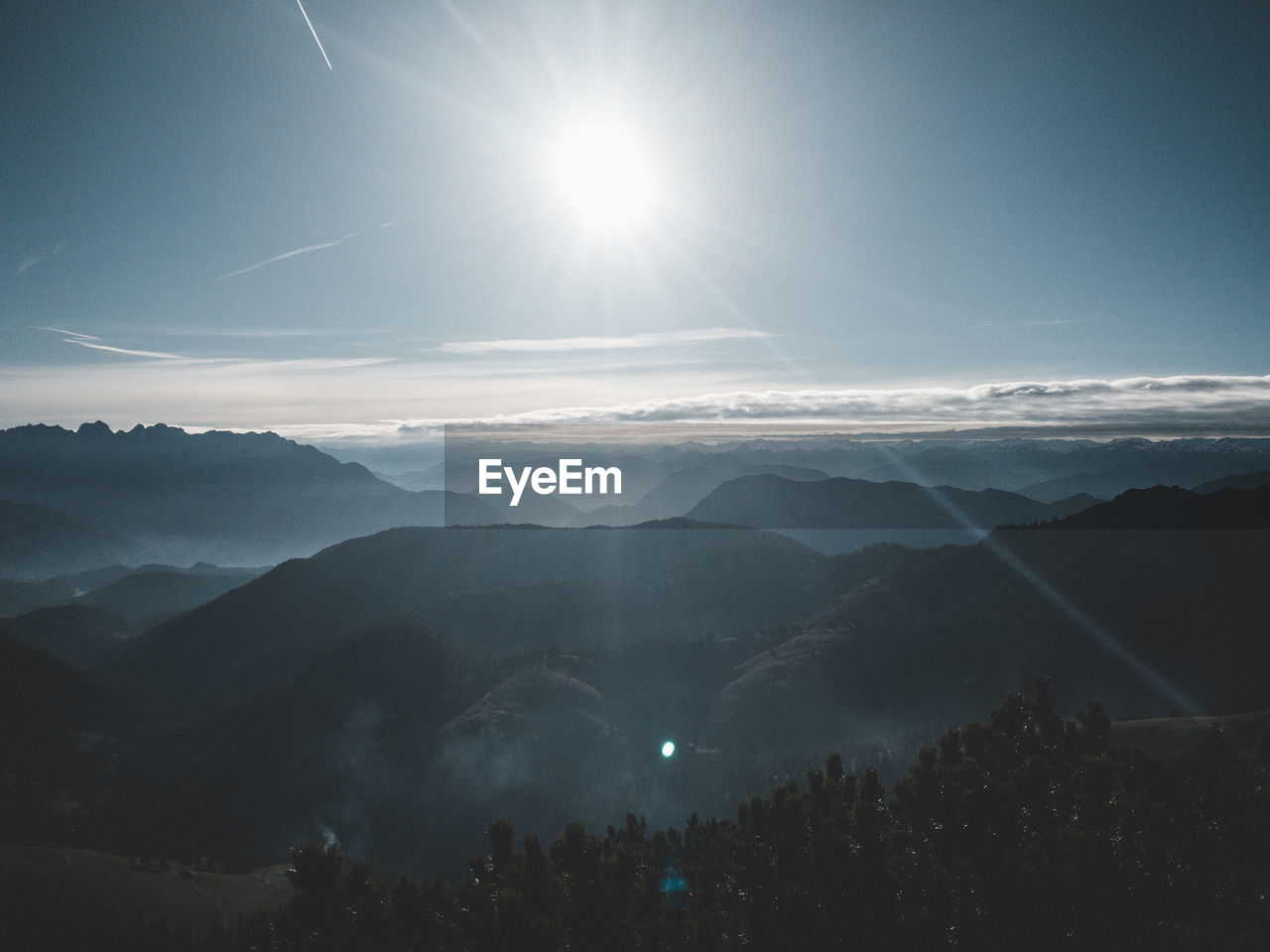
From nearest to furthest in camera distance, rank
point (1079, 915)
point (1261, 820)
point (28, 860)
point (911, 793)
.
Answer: point (1079, 915)
point (1261, 820)
point (911, 793)
point (28, 860)

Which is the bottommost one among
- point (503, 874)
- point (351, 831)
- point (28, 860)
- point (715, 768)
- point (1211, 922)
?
point (351, 831)

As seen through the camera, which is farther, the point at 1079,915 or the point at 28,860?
the point at 28,860

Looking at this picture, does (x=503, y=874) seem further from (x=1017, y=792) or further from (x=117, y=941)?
(x=117, y=941)

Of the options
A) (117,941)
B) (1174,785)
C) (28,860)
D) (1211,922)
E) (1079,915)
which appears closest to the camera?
(1211,922)

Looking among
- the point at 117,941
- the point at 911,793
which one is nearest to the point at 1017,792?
the point at 911,793

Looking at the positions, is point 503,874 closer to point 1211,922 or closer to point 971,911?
point 971,911

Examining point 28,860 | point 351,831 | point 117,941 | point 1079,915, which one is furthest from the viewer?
point 351,831

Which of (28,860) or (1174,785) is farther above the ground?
(1174,785)

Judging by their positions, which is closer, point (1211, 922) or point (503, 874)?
point (1211, 922)

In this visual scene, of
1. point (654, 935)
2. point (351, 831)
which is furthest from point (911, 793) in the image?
point (351, 831)
